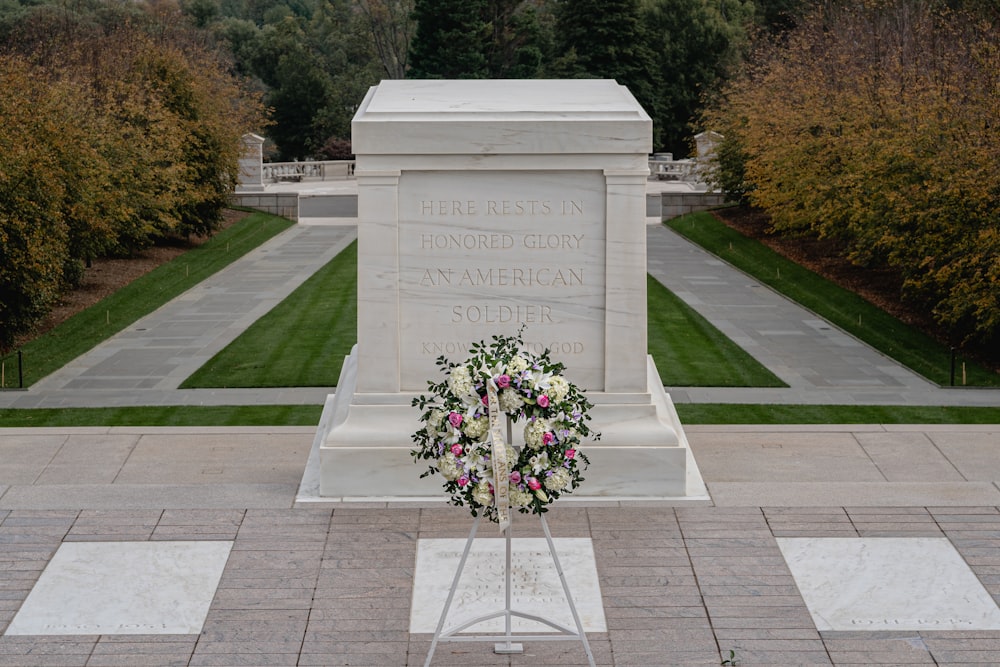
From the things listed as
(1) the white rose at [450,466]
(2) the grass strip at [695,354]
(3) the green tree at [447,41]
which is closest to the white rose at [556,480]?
(1) the white rose at [450,466]

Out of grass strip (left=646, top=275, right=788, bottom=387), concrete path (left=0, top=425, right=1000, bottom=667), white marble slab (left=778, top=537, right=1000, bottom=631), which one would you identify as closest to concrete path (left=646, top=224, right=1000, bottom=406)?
grass strip (left=646, top=275, right=788, bottom=387)

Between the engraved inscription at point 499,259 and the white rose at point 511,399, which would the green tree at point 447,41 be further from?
the white rose at point 511,399

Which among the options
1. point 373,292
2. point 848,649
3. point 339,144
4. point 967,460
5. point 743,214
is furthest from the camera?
point 339,144

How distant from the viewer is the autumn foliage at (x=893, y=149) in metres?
21.3

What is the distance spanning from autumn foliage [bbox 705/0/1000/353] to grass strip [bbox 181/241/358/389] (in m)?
9.46

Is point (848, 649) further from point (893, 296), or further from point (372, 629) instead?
point (893, 296)

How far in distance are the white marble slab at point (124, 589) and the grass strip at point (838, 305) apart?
12852mm

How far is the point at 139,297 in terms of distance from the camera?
27.2 meters

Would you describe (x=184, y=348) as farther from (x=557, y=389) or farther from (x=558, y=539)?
(x=557, y=389)

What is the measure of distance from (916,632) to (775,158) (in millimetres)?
22977

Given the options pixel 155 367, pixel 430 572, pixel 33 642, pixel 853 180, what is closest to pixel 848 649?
pixel 430 572

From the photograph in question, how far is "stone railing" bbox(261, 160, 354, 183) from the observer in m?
53.2

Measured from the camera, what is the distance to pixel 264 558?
33.4ft

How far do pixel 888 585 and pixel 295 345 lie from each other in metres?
13.7
